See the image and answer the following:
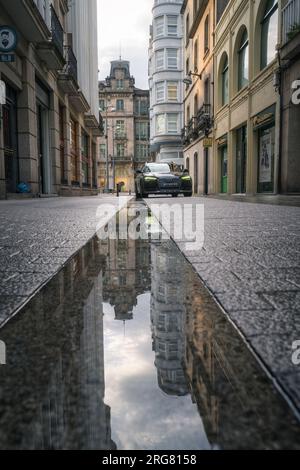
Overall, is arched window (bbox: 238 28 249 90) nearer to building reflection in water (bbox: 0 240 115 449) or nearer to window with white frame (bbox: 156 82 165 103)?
building reflection in water (bbox: 0 240 115 449)

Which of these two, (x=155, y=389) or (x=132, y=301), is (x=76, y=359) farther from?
(x=132, y=301)

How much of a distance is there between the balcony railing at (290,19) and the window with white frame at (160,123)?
34.5 metres

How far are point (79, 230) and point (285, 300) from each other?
10.1 ft

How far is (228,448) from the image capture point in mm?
692

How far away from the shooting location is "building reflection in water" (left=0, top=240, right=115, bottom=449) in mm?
730

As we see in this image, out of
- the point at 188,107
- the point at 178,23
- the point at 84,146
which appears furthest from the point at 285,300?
the point at 178,23

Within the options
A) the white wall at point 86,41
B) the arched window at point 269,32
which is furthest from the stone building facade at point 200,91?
the arched window at point 269,32

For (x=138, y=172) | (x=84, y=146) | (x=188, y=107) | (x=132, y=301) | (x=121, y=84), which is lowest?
(x=132, y=301)

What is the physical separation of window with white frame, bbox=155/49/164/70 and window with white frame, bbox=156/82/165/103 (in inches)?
70.4

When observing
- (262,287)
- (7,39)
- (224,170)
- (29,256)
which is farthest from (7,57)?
(224,170)

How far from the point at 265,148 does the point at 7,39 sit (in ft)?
27.9

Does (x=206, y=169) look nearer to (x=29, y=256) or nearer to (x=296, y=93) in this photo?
(x=296, y=93)

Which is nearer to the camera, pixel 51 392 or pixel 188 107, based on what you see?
pixel 51 392

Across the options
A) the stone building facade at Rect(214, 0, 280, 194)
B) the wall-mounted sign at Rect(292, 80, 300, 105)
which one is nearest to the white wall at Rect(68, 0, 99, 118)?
the stone building facade at Rect(214, 0, 280, 194)
